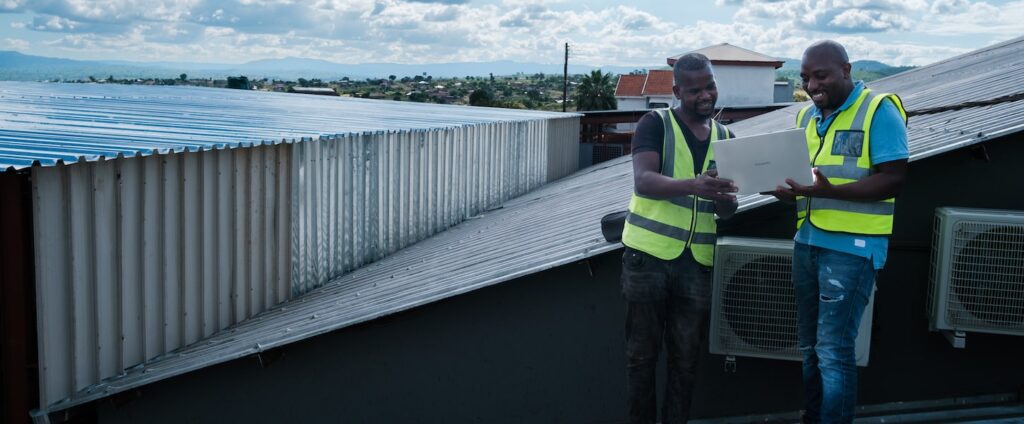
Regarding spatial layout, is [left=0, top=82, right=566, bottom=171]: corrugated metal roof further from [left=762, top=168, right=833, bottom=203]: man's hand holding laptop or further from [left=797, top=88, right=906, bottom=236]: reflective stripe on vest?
[left=797, top=88, right=906, bottom=236]: reflective stripe on vest

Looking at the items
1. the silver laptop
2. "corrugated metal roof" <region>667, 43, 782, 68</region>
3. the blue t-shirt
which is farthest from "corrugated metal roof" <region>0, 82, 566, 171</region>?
"corrugated metal roof" <region>667, 43, 782, 68</region>

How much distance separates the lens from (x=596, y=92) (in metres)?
75.8

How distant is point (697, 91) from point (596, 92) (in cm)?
7213

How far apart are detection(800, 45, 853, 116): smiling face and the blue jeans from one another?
75 cm

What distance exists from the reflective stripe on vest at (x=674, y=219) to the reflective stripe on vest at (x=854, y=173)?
1.90 feet

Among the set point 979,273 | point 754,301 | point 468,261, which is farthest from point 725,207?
point 468,261

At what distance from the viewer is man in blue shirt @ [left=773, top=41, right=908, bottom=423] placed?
4195 mm

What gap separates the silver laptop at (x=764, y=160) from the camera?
4.19 metres

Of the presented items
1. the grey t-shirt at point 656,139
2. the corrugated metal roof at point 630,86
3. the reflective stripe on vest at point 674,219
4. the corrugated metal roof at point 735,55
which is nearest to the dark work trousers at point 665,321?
the reflective stripe on vest at point 674,219

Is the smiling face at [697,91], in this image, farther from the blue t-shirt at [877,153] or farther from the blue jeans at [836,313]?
the blue jeans at [836,313]

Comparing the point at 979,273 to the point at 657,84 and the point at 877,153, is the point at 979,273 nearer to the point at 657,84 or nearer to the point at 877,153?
the point at 877,153

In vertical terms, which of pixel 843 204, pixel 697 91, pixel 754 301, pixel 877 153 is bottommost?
pixel 754 301

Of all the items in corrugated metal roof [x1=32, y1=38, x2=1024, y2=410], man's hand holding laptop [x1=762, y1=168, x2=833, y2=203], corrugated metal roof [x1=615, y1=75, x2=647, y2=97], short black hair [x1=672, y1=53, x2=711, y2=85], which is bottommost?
corrugated metal roof [x1=32, y1=38, x2=1024, y2=410]

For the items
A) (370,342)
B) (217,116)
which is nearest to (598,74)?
(217,116)
